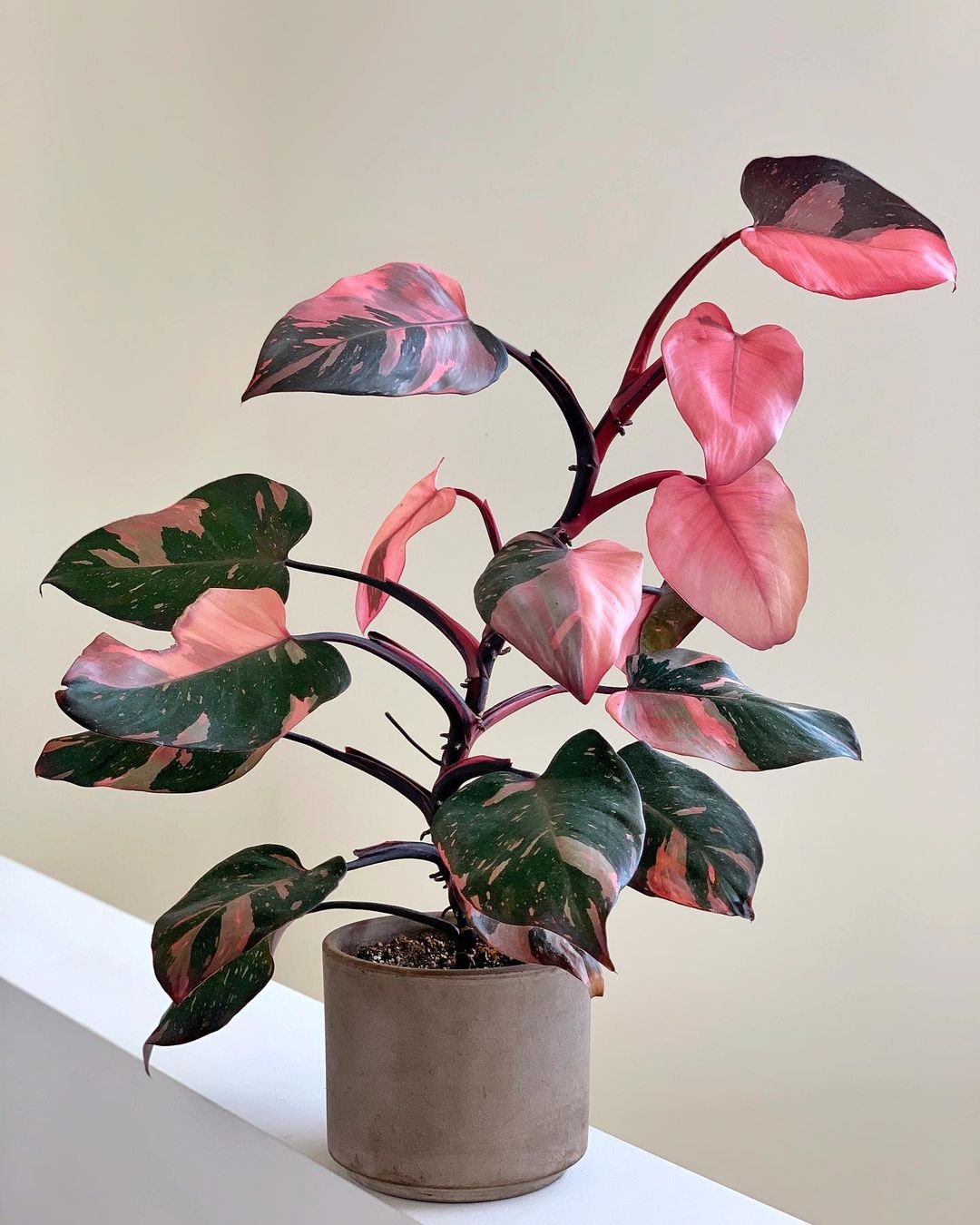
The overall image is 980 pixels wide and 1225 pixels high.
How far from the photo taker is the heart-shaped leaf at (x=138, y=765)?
0.58 metres

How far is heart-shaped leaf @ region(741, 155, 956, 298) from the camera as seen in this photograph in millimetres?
488

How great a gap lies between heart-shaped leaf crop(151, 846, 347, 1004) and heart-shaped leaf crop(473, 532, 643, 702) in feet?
0.59

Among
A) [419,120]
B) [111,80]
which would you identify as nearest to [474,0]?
[419,120]

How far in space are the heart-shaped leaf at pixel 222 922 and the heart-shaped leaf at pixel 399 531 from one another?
0.18 metres

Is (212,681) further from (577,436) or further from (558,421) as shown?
(558,421)

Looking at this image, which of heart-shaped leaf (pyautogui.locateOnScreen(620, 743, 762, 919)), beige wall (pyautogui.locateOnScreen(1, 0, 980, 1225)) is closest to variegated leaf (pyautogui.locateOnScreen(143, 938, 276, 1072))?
heart-shaped leaf (pyautogui.locateOnScreen(620, 743, 762, 919))

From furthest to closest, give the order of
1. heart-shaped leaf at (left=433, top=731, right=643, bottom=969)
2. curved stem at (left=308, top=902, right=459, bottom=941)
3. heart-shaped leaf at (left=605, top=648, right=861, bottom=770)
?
curved stem at (left=308, top=902, right=459, bottom=941)
heart-shaped leaf at (left=605, top=648, right=861, bottom=770)
heart-shaped leaf at (left=433, top=731, right=643, bottom=969)

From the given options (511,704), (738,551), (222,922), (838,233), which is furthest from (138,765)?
(838,233)

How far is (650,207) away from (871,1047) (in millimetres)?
1320

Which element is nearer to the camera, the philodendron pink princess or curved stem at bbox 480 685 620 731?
the philodendron pink princess

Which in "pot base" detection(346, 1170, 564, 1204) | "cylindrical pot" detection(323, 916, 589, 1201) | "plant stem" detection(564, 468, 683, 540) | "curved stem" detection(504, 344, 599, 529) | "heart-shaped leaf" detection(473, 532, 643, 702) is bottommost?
"pot base" detection(346, 1170, 564, 1204)

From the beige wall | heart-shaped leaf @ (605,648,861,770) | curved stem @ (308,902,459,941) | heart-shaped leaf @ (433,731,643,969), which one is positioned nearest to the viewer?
heart-shaped leaf @ (433,731,643,969)

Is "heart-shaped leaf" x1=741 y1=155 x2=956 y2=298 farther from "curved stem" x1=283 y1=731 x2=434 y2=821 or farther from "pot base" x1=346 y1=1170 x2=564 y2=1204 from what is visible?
"pot base" x1=346 y1=1170 x2=564 y2=1204

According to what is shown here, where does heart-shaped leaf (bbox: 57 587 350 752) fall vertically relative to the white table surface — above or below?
above
